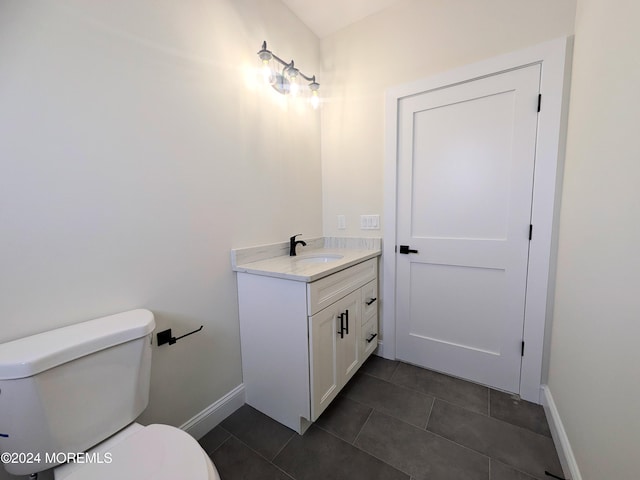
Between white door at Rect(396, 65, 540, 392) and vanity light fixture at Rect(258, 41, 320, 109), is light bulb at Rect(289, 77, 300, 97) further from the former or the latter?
white door at Rect(396, 65, 540, 392)

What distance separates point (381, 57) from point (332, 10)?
0.47m

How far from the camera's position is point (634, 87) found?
2.46ft

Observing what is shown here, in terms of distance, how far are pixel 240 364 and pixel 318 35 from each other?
2.50m

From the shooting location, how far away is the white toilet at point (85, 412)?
682 millimetres

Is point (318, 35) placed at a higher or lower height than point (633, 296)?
higher

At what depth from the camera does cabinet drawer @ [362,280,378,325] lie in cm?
173

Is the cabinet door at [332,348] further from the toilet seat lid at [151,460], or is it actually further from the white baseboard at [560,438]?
the white baseboard at [560,438]

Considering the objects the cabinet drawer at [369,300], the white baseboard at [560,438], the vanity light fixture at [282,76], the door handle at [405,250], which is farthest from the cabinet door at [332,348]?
the vanity light fixture at [282,76]

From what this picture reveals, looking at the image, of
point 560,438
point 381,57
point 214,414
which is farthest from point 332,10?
point 560,438

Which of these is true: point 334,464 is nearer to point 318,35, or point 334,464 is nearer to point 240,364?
point 240,364

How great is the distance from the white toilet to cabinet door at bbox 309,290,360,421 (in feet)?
1.97

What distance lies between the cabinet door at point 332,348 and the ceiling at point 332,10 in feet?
6.47

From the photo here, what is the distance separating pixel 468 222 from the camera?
64.0 inches

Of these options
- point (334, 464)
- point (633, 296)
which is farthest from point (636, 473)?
point (334, 464)
